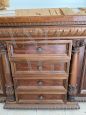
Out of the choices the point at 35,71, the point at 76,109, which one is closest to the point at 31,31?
the point at 35,71

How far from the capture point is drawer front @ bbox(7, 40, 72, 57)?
1.09 m

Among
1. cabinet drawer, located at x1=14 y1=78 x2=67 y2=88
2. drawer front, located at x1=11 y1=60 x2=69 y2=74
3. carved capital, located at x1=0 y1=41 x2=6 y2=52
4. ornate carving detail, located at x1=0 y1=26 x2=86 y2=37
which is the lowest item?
cabinet drawer, located at x1=14 y1=78 x2=67 y2=88

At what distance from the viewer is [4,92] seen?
55.1 inches

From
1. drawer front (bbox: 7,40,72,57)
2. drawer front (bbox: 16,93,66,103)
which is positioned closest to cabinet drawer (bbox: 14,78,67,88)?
drawer front (bbox: 16,93,66,103)

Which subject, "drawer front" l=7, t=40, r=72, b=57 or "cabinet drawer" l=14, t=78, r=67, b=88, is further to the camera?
"cabinet drawer" l=14, t=78, r=67, b=88

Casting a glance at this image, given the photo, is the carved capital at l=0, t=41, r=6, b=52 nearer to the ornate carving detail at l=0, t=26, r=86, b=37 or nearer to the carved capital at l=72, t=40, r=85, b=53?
the ornate carving detail at l=0, t=26, r=86, b=37

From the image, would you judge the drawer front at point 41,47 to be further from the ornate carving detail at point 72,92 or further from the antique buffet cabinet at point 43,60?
the ornate carving detail at point 72,92

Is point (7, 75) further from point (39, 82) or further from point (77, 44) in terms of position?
point (77, 44)

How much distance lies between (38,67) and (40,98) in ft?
1.04

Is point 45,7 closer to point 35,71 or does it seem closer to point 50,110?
point 35,71

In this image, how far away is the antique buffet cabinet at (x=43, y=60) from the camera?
1019 mm

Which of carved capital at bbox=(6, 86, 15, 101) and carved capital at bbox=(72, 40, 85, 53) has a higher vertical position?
carved capital at bbox=(72, 40, 85, 53)

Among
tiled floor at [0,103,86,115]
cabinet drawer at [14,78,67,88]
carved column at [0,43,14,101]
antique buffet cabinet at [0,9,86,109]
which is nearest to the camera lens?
antique buffet cabinet at [0,9,86,109]

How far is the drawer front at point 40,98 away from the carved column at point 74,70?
0.26 ft
